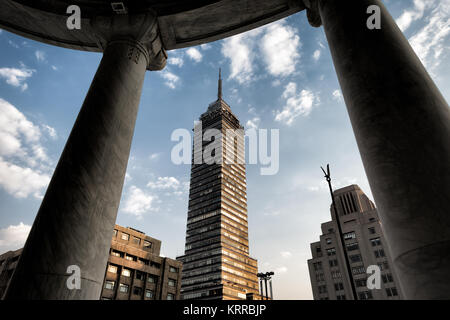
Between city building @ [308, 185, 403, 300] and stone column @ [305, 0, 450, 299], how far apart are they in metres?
83.5

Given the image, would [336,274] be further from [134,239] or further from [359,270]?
[134,239]

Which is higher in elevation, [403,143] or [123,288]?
[123,288]

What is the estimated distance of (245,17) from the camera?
26.3 feet

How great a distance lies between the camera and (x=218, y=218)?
150 meters

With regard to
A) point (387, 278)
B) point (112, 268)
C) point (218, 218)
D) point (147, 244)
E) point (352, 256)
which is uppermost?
point (218, 218)

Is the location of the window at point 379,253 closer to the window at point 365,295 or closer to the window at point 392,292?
the window at point 392,292

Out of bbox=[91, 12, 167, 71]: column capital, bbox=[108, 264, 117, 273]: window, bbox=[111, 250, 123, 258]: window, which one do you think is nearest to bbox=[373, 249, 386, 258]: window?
bbox=[111, 250, 123, 258]: window

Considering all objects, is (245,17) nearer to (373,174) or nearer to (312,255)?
(373,174)

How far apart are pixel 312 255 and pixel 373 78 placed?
3831 inches

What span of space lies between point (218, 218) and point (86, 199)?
148849mm

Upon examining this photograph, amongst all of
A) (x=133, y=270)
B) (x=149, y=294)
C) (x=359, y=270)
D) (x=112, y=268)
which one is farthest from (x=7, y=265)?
(x=359, y=270)

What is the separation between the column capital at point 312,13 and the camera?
6613mm

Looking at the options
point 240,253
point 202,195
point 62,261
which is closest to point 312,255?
point 240,253

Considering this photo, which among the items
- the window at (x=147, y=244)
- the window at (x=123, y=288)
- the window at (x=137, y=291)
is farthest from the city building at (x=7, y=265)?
the window at (x=147, y=244)
